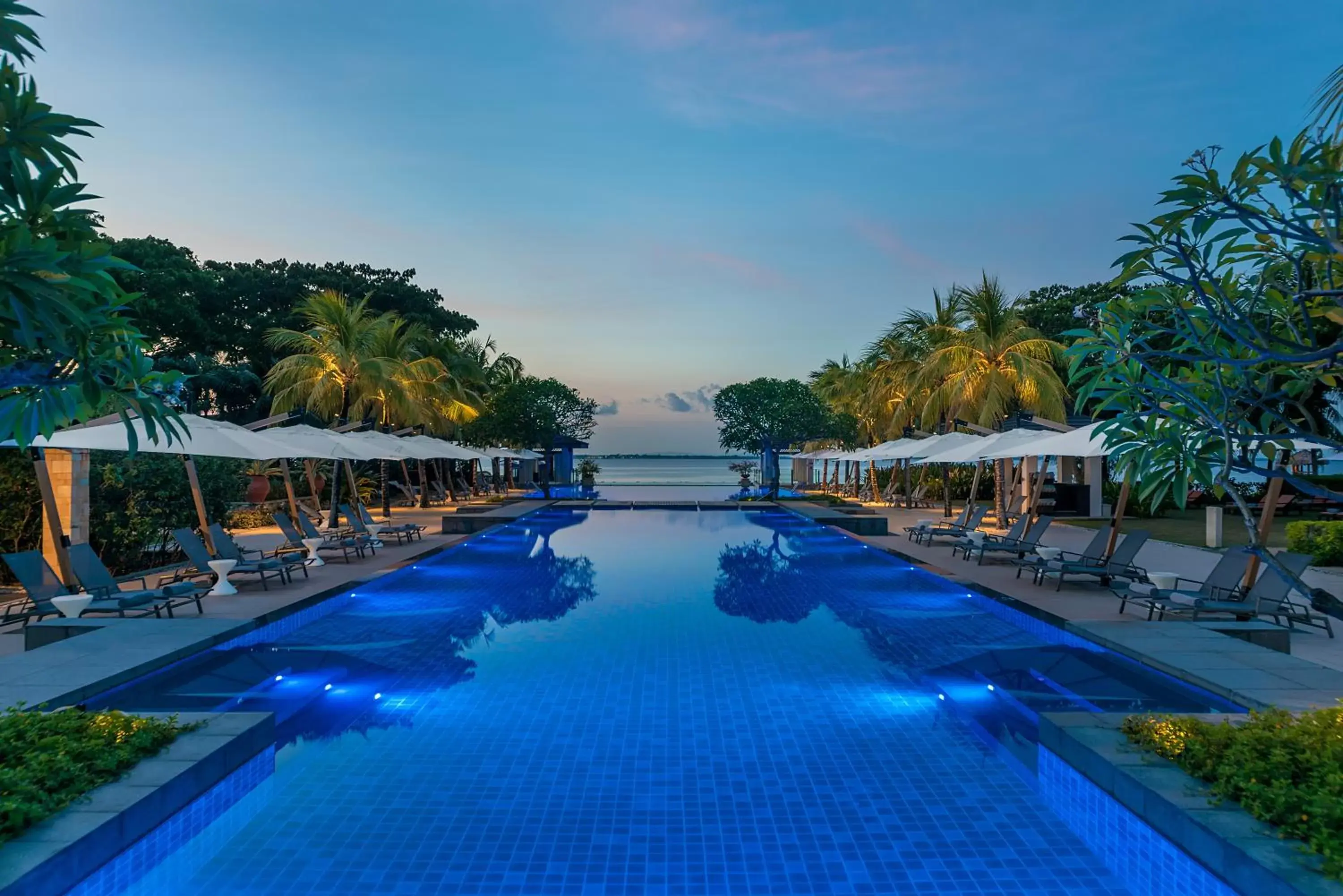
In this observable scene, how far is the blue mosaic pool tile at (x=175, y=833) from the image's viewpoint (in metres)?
3.53

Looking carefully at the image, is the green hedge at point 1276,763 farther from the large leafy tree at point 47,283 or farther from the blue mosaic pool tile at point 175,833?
the blue mosaic pool tile at point 175,833

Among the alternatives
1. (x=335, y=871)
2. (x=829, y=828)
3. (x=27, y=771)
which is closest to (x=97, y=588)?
(x=27, y=771)

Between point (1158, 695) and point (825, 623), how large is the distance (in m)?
3.89

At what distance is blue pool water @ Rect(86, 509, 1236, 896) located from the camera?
12.7ft

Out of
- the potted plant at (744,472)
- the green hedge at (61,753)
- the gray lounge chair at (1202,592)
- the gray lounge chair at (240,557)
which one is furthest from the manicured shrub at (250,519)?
the potted plant at (744,472)

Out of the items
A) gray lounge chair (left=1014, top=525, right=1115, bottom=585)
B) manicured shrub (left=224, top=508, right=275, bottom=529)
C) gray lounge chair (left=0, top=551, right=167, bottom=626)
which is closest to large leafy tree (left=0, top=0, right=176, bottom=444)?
gray lounge chair (left=0, top=551, right=167, bottom=626)

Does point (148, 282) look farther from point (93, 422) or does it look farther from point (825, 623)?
point (825, 623)

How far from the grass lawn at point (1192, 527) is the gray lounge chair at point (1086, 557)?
414 cm

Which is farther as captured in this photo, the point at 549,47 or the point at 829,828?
the point at 549,47

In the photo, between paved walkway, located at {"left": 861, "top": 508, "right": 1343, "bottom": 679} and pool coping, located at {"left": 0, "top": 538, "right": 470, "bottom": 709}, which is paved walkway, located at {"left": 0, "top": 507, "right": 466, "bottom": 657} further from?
paved walkway, located at {"left": 861, "top": 508, "right": 1343, "bottom": 679}

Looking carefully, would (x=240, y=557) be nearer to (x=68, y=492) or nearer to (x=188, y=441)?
(x=68, y=492)

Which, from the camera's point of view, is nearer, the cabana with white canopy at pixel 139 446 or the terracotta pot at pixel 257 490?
the cabana with white canopy at pixel 139 446

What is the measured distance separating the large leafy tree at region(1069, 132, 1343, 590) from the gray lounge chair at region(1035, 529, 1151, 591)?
651 cm

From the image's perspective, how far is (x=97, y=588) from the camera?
7941 millimetres
